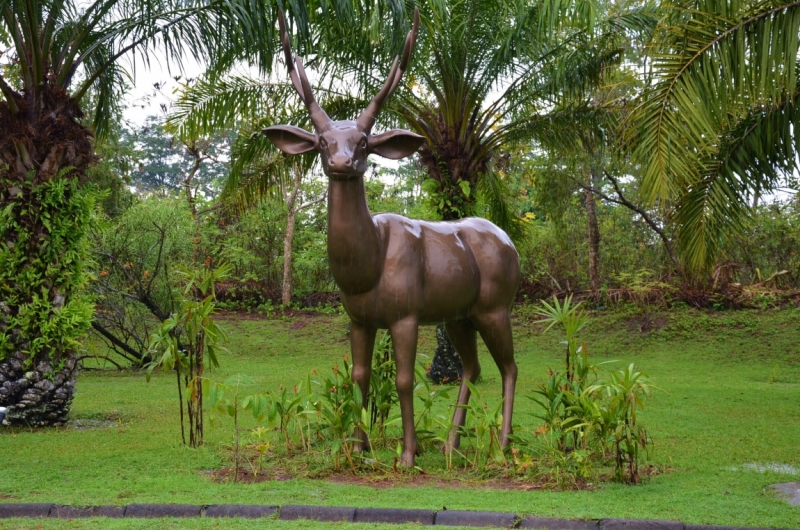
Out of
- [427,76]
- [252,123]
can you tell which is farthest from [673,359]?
[252,123]

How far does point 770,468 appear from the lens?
632 centimetres

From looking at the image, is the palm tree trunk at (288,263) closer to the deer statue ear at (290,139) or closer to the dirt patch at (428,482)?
the deer statue ear at (290,139)

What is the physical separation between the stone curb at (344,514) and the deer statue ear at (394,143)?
253 centimetres

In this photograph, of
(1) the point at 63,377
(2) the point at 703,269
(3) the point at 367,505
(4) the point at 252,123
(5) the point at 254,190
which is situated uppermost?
(4) the point at 252,123

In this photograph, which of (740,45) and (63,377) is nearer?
(740,45)

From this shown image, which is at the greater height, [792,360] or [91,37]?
[91,37]

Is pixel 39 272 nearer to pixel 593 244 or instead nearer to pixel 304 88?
pixel 304 88

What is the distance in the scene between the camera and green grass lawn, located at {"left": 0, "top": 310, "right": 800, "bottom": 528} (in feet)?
17.0

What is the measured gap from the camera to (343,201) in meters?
5.90

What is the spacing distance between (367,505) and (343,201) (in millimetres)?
2082

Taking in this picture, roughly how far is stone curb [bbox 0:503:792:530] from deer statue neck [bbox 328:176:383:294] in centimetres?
175

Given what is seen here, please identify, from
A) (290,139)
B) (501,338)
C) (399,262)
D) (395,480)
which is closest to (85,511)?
(395,480)

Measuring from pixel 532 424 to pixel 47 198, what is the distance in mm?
5512

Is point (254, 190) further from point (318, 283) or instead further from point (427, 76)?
point (318, 283)
